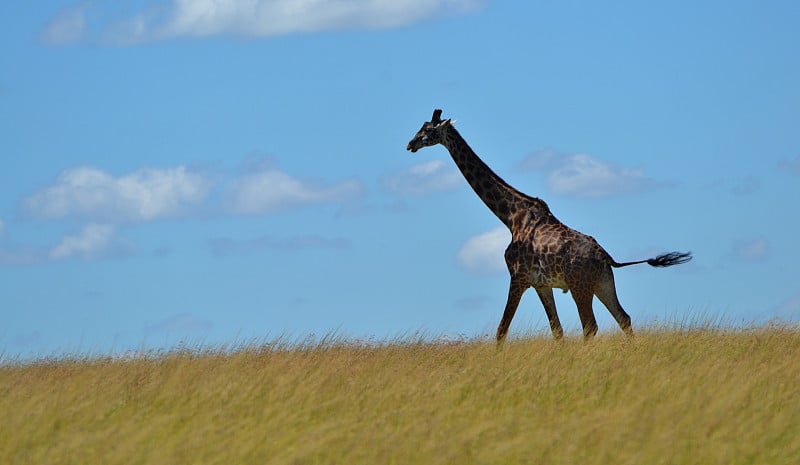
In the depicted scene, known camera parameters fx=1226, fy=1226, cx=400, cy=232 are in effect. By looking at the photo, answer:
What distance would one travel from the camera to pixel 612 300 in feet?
56.2

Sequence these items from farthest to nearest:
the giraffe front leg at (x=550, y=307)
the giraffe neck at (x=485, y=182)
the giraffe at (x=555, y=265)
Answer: the giraffe neck at (x=485, y=182)
the giraffe front leg at (x=550, y=307)
the giraffe at (x=555, y=265)

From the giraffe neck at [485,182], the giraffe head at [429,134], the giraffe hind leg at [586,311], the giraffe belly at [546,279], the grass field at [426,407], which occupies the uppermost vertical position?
the giraffe head at [429,134]

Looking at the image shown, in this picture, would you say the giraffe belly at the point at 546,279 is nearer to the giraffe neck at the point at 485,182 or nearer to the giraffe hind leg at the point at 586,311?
the giraffe hind leg at the point at 586,311

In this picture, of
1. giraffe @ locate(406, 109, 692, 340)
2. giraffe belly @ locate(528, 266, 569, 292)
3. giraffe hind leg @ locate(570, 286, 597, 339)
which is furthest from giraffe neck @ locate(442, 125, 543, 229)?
giraffe hind leg @ locate(570, 286, 597, 339)

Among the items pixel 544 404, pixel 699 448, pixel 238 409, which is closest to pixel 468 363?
pixel 544 404

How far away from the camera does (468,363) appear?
1535 centimetres

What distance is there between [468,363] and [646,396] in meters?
3.69

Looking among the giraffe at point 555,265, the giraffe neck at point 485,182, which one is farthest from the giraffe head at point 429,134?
the giraffe at point 555,265

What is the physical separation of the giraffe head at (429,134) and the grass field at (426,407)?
12.0 ft

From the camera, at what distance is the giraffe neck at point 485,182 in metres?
18.2

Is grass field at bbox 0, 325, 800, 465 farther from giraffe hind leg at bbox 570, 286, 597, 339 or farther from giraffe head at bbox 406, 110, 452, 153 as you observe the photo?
giraffe head at bbox 406, 110, 452, 153

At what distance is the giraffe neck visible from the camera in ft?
59.7

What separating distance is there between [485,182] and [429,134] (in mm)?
1138

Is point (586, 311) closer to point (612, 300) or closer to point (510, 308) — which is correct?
point (612, 300)
